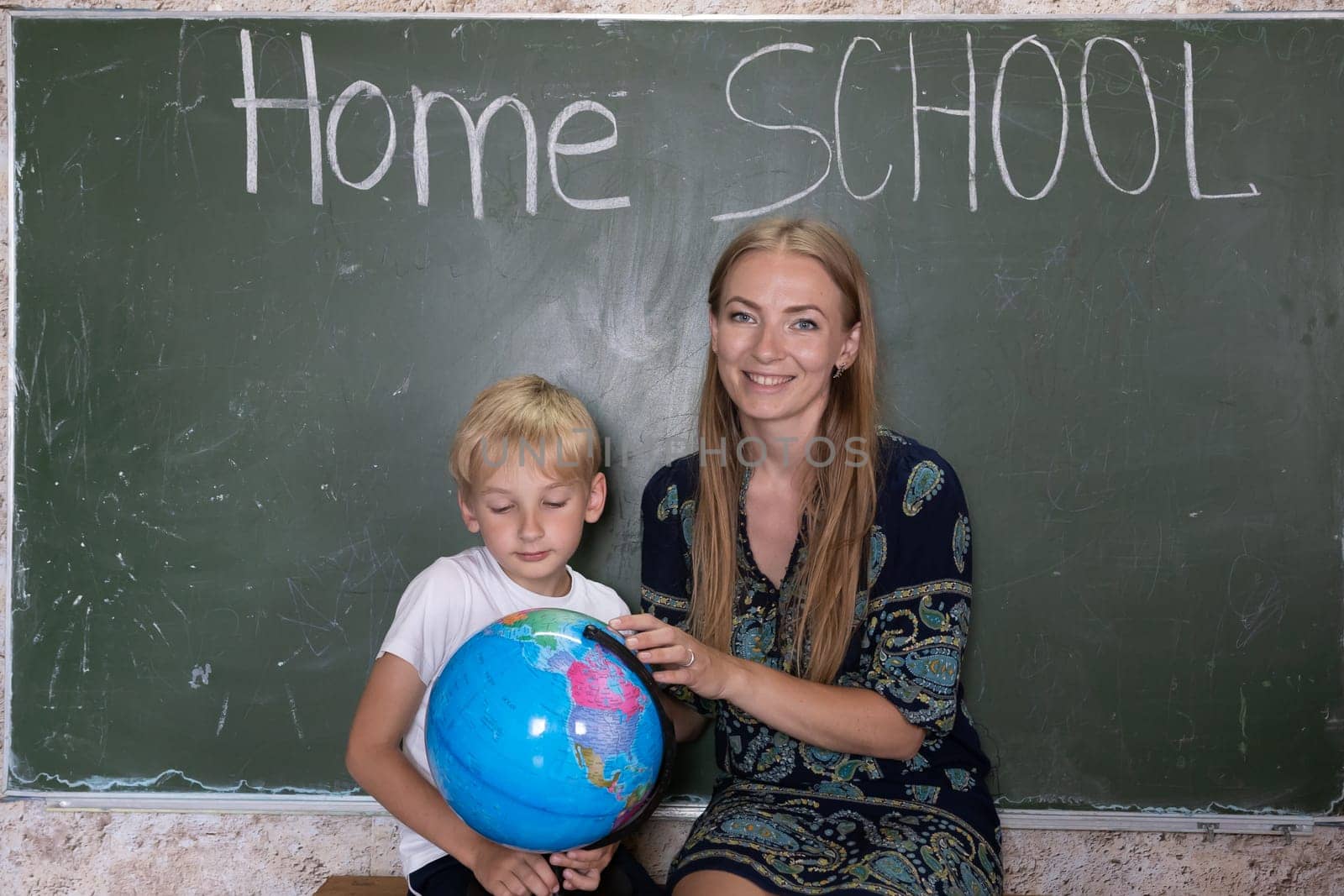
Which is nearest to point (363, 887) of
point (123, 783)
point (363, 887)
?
point (363, 887)

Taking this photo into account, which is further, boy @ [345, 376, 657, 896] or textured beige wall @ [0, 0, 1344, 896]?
textured beige wall @ [0, 0, 1344, 896]

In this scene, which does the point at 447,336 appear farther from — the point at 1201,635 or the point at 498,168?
the point at 1201,635

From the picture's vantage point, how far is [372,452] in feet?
8.39

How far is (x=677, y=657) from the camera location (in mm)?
1765

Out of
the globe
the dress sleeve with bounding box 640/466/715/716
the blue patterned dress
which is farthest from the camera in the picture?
the dress sleeve with bounding box 640/466/715/716

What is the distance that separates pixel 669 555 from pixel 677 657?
525 millimetres

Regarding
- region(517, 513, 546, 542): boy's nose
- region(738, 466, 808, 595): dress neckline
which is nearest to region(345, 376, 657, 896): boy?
region(517, 513, 546, 542): boy's nose

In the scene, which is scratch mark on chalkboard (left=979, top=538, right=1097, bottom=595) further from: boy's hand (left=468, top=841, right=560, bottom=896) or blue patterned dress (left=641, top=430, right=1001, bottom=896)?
boy's hand (left=468, top=841, right=560, bottom=896)

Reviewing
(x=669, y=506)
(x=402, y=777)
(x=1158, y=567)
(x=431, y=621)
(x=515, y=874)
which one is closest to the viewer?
(x=515, y=874)

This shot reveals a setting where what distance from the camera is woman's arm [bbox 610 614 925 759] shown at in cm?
186

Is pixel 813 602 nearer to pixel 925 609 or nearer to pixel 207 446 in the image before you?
pixel 925 609

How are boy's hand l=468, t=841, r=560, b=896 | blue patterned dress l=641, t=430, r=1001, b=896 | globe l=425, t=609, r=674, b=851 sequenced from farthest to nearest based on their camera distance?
blue patterned dress l=641, t=430, r=1001, b=896 → boy's hand l=468, t=841, r=560, b=896 → globe l=425, t=609, r=674, b=851

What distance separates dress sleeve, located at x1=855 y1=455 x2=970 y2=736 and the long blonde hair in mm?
69

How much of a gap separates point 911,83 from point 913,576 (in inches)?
48.0
